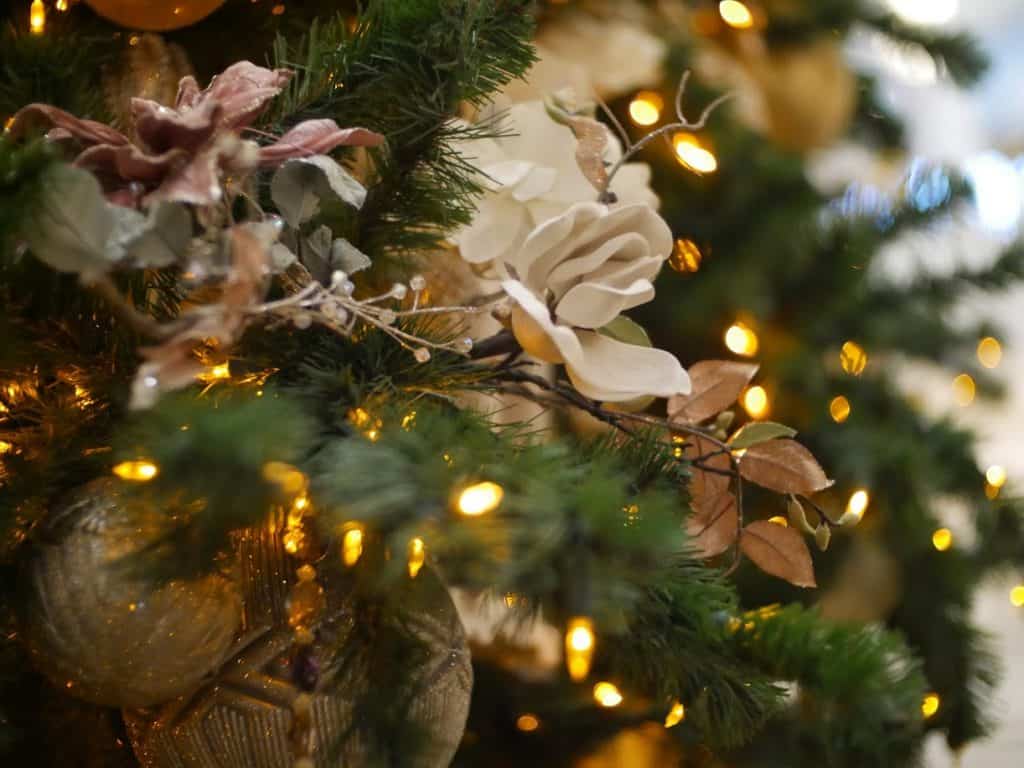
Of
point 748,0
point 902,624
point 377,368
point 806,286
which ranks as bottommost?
point 902,624

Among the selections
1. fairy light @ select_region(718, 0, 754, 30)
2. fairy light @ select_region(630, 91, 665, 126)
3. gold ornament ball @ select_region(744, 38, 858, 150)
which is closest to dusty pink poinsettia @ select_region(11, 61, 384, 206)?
fairy light @ select_region(630, 91, 665, 126)

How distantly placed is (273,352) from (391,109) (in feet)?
0.29

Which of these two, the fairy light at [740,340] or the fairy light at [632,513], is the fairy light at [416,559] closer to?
the fairy light at [632,513]

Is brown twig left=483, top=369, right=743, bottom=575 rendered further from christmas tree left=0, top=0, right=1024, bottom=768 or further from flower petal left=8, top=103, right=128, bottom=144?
flower petal left=8, top=103, right=128, bottom=144

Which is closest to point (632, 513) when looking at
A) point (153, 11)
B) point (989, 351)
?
point (153, 11)

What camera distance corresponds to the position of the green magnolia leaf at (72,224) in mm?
239

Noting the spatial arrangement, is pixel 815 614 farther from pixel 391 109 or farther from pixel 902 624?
pixel 902 624

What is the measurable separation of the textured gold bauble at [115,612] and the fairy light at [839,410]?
1.58 feet

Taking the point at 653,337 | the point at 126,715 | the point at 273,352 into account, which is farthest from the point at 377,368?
the point at 653,337

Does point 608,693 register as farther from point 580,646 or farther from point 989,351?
point 989,351

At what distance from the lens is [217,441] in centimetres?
22

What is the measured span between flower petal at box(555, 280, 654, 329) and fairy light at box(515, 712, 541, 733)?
0.34 metres

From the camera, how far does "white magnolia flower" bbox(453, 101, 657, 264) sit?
0.40 meters

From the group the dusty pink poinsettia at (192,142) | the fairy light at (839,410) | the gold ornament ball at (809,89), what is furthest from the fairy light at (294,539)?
the gold ornament ball at (809,89)
